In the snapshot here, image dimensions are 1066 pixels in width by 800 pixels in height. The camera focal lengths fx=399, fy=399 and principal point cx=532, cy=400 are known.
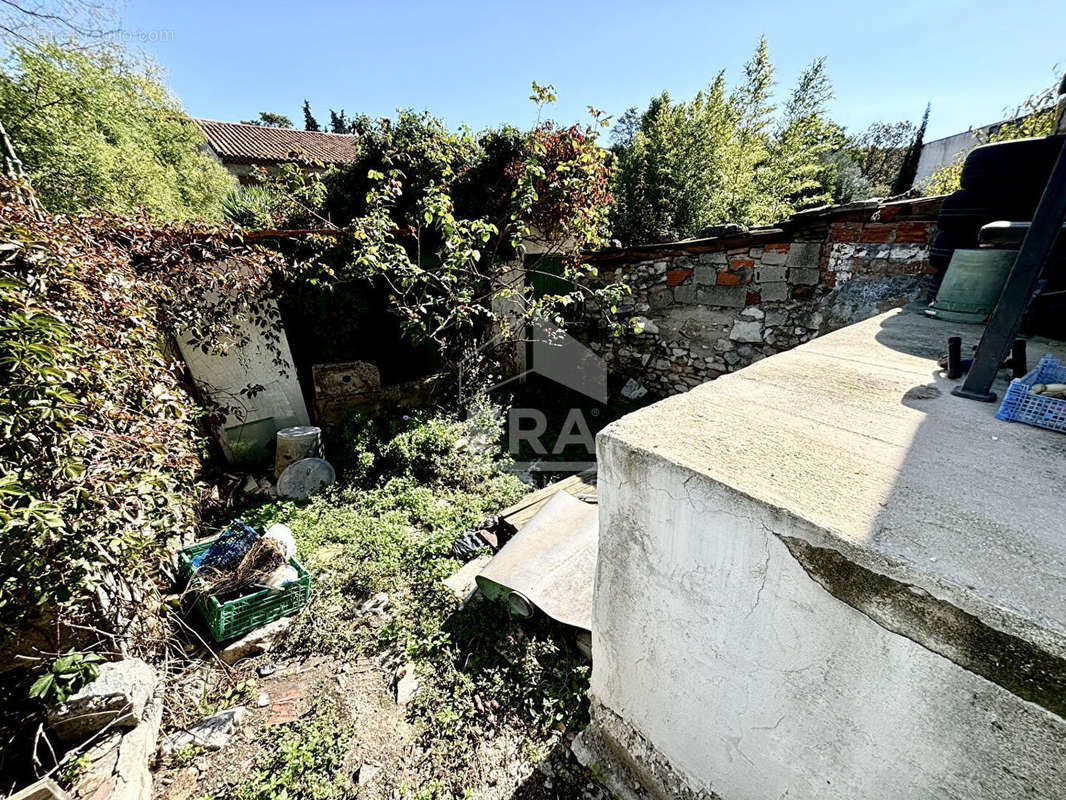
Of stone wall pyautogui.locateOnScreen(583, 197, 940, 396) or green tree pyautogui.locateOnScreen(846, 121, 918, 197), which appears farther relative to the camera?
green tree pyautogui.locateOnScreen(846, 121, 918, 197)

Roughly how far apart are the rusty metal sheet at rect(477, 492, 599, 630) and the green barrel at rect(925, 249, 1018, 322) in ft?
8.27

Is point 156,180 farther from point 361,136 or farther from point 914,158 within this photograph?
point 914,158

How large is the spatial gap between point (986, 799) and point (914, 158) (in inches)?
1148

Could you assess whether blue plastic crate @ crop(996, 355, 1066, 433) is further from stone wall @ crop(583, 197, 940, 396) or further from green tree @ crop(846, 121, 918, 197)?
green tree @ crop(846, 121, 918, 197)

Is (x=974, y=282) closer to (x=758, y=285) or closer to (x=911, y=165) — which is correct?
(x=758, y=285)

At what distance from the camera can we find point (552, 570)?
104 inches

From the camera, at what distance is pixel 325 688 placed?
2520mm

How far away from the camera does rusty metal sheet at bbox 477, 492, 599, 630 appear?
2.52m

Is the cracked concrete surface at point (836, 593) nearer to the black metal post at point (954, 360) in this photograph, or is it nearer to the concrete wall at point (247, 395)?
the black metal post at point (954, 360)

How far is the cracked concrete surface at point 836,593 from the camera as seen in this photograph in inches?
29.2

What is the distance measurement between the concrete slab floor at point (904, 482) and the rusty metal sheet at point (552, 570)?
138 cm

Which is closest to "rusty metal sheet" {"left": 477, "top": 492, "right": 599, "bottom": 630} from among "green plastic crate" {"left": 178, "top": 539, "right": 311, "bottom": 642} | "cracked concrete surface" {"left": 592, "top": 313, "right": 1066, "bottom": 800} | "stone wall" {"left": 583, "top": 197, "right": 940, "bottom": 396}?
"cracked concrete surface" {"left": 592, "top": 313, "right": 1066, "bottom": 800}

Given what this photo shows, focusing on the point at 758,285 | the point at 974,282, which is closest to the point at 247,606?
the point at 974,282
